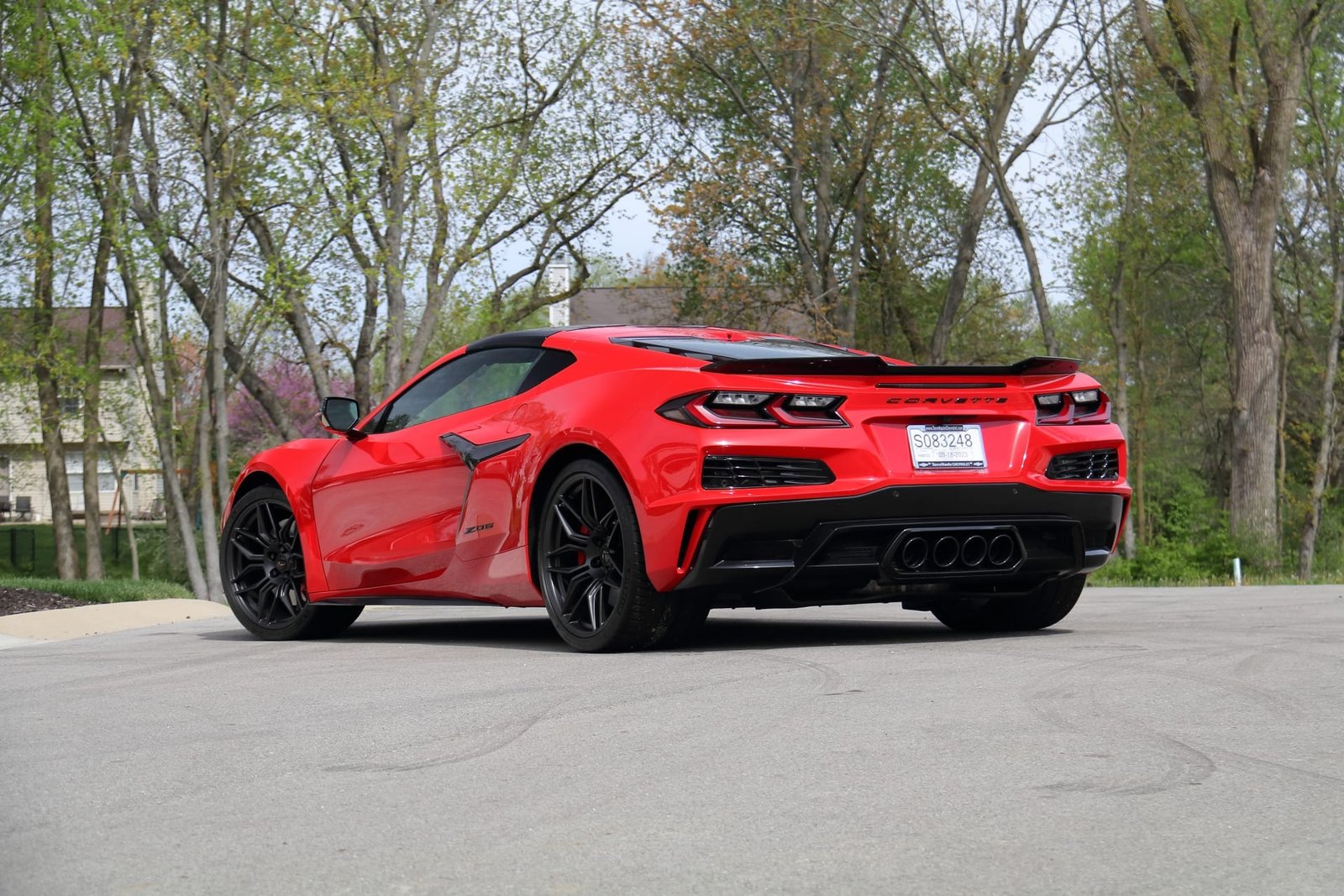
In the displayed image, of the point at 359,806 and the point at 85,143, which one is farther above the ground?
the point at 85,143

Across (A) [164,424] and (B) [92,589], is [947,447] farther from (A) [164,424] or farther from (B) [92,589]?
(A) [164,424]

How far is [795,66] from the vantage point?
105 ft

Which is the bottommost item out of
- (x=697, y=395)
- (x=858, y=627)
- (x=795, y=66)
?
(x=858, y=627)

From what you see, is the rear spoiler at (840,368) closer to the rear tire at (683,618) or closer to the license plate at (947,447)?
the license plate at (947,447)

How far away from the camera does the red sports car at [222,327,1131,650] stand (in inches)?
255

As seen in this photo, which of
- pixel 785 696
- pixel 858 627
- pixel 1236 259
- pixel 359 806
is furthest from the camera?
pixel 1236 259

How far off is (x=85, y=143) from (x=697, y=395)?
19.1 meters

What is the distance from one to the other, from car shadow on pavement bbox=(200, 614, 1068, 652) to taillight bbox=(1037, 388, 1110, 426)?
1.06 metres

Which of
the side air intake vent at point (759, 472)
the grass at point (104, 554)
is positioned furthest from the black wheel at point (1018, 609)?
the grass at point (104, 554)

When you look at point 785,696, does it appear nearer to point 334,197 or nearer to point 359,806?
point 359,806

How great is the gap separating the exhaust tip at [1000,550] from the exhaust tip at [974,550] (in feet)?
0.16

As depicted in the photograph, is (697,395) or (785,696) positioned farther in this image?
(697,395)

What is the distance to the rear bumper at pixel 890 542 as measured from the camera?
6.45 m

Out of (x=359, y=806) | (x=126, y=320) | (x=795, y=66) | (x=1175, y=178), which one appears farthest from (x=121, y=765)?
(x=1175, y=178)
